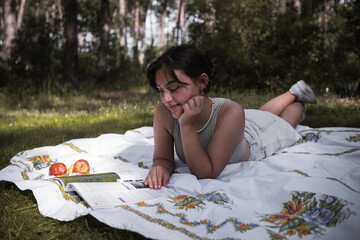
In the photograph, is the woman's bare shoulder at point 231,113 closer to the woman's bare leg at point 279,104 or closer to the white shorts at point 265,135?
the white shorts at point 265,135

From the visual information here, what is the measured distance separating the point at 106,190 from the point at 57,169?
86cm

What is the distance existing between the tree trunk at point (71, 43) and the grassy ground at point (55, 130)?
120 centimetres

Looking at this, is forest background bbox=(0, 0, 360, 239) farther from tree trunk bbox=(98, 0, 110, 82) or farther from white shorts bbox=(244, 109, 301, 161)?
white shorts bbox=(244, 109, 301, 161)

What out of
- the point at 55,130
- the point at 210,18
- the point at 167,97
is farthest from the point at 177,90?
the point at 210,18

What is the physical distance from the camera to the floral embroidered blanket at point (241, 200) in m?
1.67

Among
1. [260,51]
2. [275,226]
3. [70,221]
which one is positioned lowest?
[70,221]

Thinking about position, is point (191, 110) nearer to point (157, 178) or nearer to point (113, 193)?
point (157, 178)

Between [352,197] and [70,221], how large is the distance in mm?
1633

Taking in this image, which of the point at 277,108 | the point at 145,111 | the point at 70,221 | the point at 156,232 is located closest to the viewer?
the point at 156,232

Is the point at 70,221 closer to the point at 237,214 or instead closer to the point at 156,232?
the point at 156,232

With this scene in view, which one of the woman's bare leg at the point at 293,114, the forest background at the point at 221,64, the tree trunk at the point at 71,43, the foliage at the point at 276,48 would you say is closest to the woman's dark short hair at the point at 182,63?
the woman's bare leg at the point at 293,114

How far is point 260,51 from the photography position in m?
9.52

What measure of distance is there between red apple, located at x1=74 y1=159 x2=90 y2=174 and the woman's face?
3.52 ft

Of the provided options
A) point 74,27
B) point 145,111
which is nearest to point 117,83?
point 74,27
